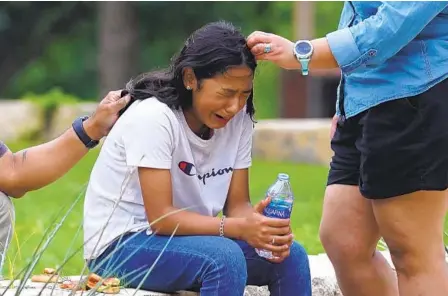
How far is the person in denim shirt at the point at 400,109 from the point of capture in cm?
317

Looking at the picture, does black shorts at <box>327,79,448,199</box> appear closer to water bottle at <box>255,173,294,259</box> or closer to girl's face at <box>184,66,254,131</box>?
water bottle at <box>255,173,294,259</box>

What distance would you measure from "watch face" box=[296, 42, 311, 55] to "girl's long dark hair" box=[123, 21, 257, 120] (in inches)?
8.9

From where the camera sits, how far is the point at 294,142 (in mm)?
12414

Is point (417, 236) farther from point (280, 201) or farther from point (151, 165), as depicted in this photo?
point (151, 165)

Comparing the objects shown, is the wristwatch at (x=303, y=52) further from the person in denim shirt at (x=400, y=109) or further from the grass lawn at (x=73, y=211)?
the grass lawn at (x=73, y=211)

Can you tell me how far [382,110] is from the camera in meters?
3.26

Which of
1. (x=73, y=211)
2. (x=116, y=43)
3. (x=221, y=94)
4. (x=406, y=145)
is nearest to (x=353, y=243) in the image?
(x=406, y=145)

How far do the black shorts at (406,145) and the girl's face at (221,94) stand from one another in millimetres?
405

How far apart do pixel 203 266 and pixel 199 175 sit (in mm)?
392

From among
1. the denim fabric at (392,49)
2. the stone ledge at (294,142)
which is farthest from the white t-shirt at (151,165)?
the stone ledge at (294,142)

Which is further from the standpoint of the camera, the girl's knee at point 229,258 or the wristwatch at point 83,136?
the wristwatch at point 83,136

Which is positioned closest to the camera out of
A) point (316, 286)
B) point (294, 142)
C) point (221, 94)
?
point (221, 94)

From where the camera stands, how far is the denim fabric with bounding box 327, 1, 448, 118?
3125 millimetres

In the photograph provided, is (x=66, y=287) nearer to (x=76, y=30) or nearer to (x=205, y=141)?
(x=205, y=141)
